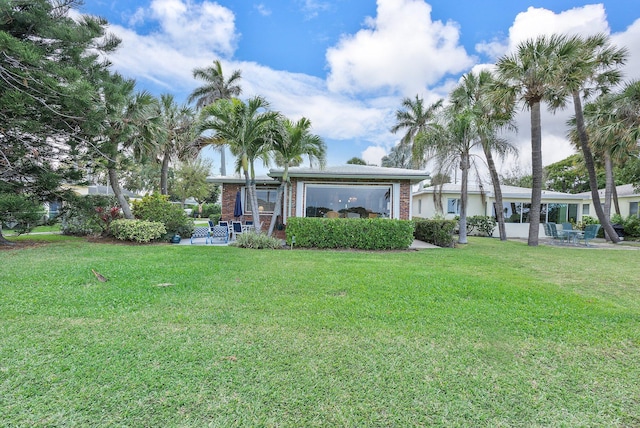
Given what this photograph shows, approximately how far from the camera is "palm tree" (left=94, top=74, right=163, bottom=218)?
33.7 ft

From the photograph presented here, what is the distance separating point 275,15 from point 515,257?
43.3 ft

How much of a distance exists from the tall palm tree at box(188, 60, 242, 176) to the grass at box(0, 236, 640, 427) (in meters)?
22.7

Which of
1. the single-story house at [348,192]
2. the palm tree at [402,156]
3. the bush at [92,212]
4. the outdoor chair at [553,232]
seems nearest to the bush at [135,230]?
the bush at [92,212]

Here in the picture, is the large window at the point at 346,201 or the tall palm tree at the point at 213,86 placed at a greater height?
the tall palm tree at the point at 213,86

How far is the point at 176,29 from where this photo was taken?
12961mm

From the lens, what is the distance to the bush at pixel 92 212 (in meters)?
11.6

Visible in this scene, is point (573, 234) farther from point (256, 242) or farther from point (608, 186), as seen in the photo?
point (256, 242)

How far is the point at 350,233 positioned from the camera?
10633 mm

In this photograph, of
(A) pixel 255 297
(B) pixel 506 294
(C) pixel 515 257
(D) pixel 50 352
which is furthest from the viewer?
(C) pixel 515 257

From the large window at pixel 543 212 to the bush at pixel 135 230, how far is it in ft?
65.5

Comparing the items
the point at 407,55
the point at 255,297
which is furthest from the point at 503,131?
the point at 255,297

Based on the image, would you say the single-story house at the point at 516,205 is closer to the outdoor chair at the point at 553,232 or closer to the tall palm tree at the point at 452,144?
the outdoor chair at the point at 553,232

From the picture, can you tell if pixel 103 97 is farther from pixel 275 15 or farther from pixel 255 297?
pixel 255 297

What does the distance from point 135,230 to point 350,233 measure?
8.19 meters
